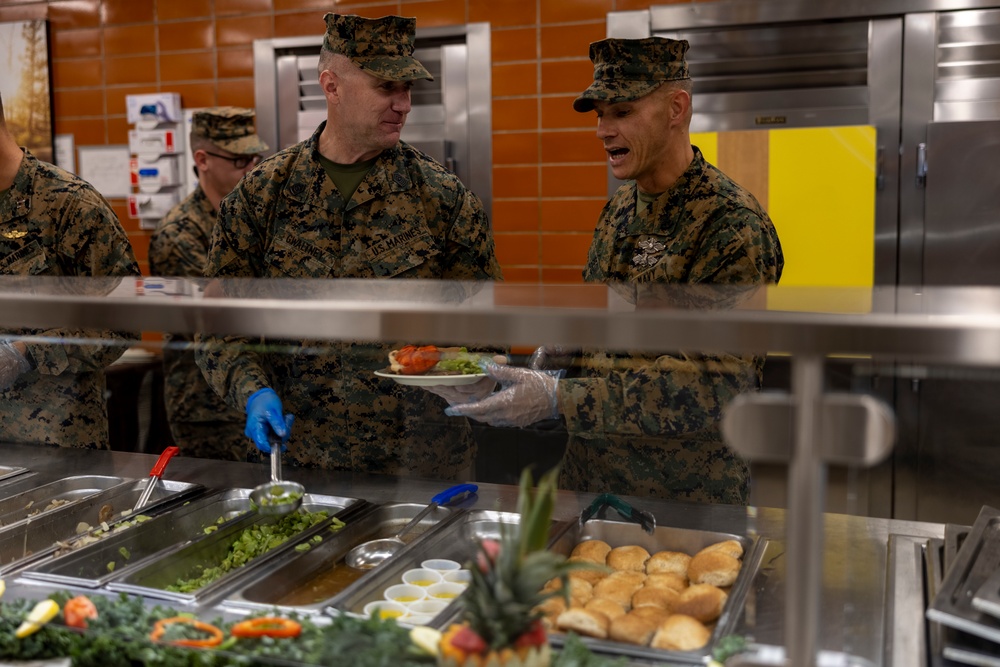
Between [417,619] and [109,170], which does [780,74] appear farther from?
[109,170]

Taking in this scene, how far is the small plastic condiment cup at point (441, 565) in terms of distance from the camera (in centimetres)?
161

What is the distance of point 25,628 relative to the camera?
4.72 feet

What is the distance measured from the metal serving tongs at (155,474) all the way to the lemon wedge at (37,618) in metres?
0.48

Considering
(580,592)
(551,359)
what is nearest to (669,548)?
(580,592)

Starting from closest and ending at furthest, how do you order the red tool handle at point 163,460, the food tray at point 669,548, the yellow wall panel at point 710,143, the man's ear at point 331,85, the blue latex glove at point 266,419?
the food tray at point 669,548, the blue latex glove at point 266,419, the red tool handle at point 163,460, the man's ear at point 331,85, the yellow wall panel at point 710,143

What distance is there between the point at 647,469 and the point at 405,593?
50 centimetres

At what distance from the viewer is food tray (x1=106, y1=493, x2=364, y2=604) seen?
1.55m

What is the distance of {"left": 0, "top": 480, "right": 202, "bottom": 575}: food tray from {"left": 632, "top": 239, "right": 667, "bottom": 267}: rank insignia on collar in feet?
4.01

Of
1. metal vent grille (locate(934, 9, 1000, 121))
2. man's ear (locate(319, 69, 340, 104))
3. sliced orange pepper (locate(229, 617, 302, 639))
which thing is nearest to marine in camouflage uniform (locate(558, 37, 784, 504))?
sliced orange pepper (locate(229, 617, 302, 639))

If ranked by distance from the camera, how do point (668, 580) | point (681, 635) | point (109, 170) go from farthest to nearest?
1. point (109, 170)
2. point (668, 580)
3. point (681, 635)

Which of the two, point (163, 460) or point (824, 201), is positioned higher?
point (824, 201)

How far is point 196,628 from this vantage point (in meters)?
1.41

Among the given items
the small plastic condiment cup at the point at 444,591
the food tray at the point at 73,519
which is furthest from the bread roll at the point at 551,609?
the food tray at the point at 73,519

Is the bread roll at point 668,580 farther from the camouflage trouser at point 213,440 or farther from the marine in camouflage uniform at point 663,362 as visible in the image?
the camouflage trouser at point 213,440
